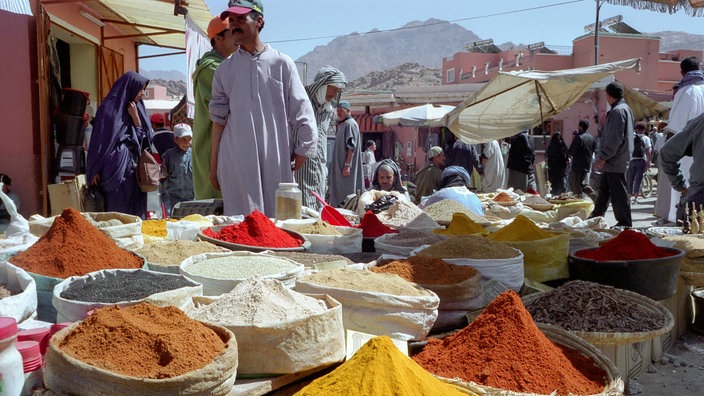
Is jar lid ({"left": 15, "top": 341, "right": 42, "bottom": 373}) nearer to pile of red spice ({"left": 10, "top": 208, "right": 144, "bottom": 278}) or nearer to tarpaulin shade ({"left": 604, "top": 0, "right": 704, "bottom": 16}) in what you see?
pile of red spice ({"left": 10, "top": 208, "right": 144, "bottom": 278})

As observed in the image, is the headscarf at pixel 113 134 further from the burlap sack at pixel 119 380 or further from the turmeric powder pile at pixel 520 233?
the burlap sack at pixel 119 380

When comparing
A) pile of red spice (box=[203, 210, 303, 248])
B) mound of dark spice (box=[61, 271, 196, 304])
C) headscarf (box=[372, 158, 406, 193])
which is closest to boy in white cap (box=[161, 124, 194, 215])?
headscarf (box=[372, 158, 406, 193])

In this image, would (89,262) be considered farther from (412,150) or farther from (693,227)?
(412,150)

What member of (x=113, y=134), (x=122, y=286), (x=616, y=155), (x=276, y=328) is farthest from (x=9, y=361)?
(x=616, y=155)

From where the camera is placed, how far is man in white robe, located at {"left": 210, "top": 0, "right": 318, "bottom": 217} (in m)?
2.81

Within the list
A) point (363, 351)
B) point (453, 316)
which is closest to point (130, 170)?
point (453, 316)

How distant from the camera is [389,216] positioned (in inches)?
123

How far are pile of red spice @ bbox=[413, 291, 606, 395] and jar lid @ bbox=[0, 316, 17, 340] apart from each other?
0.83 m

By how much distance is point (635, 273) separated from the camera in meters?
2.14

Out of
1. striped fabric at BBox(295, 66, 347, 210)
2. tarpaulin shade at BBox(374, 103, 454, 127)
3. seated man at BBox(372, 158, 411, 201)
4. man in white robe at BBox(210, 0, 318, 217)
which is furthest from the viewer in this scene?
tarpaulin shade at BBox(374, 103, 454, 127)

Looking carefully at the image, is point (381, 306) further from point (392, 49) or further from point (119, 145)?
point (392, 49)

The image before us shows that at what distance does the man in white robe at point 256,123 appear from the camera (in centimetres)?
281

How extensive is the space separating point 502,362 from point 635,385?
38.2 inches

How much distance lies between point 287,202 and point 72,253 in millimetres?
1220
